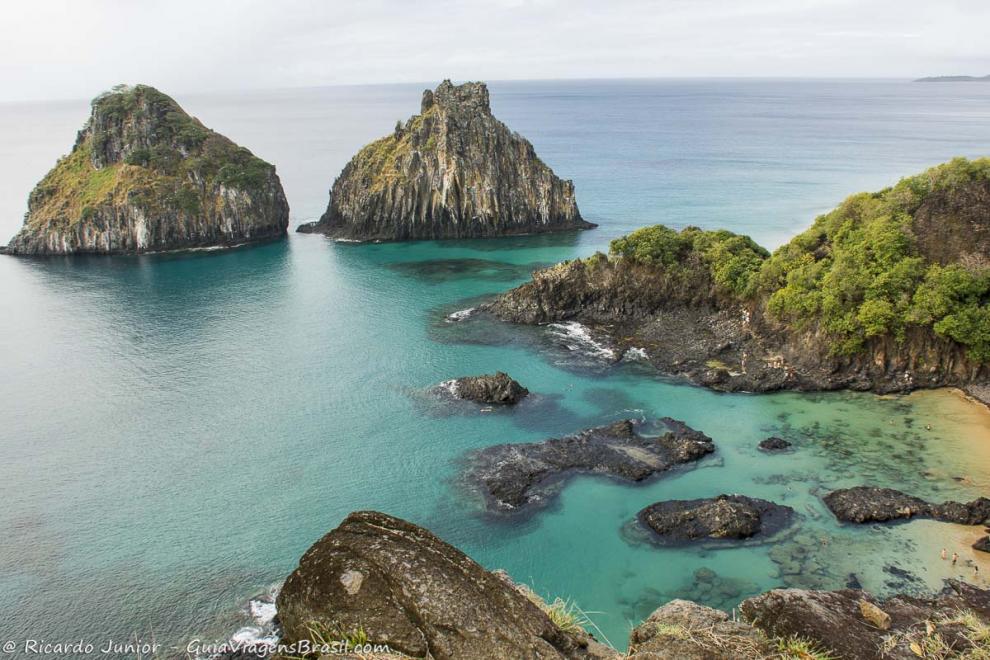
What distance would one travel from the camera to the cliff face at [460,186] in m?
106

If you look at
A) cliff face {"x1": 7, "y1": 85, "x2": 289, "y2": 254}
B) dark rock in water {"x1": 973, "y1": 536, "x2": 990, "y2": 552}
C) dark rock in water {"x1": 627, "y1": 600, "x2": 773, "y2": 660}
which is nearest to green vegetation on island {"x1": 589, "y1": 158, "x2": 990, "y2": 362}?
dark rock in water {"x1": 973, "y1": 536, "x2": 990, "y2": 552}

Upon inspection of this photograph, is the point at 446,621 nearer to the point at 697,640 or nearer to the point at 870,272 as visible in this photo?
the point at 697,640

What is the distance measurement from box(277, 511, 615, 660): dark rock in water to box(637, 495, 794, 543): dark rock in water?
24.9 m

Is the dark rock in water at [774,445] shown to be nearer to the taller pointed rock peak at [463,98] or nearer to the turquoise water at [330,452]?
the turquoise water at [330,452]

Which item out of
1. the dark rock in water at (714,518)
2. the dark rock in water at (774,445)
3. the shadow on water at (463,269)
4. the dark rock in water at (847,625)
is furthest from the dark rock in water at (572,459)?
the shadow on water at (463,269)

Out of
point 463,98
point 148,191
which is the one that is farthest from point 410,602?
point 148,191

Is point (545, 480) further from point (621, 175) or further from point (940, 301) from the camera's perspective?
point (621, 175)

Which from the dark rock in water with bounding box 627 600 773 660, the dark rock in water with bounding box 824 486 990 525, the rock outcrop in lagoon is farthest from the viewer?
the rock outcrop in lagoon

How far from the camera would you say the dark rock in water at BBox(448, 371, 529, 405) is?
51.5 m

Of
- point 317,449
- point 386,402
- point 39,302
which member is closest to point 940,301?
point 386,402

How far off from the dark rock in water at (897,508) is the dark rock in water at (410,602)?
30.0 metres

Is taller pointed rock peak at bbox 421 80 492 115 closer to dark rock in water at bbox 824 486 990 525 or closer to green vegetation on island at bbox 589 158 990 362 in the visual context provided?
green vegetation on island at bbox 589 158 990 362

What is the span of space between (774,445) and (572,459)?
13.7 m

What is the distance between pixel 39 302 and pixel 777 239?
95.9m
